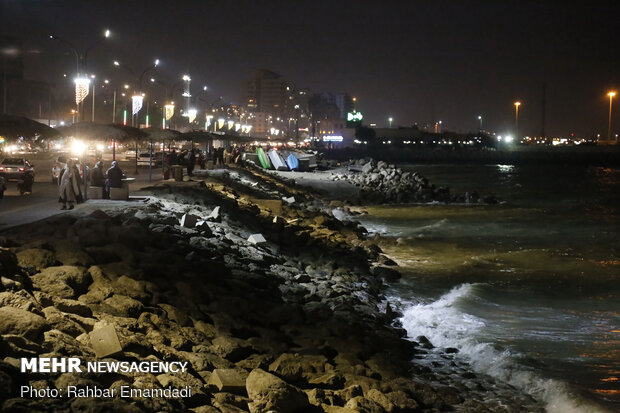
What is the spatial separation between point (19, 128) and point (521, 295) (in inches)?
582

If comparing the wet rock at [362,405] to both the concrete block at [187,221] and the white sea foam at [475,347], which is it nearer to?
the white sea foam at [475,347]

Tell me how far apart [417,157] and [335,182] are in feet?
307

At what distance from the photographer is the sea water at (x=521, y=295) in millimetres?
12070

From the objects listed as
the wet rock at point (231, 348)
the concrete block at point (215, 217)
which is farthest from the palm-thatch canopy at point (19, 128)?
the wet rock at point (231, 348)

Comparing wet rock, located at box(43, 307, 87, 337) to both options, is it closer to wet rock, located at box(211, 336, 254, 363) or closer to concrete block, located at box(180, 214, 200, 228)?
wet rock, located at box(211, 336, 254, 363)

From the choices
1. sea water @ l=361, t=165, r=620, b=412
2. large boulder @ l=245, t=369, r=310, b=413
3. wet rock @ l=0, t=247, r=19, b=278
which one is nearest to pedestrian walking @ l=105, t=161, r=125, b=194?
sea water @ l=361, t=165, r=620, b=412

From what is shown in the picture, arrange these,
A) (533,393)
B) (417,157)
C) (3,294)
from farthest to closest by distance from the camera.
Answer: (417,157) < (533,393) < (3,294)

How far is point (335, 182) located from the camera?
62.2 meters

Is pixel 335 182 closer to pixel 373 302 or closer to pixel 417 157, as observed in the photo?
pixel 373 302

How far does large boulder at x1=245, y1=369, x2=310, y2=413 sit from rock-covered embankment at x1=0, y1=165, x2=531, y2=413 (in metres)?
0.02

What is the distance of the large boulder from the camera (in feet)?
27.6

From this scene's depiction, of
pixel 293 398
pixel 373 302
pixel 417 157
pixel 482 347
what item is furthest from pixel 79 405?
pixel 417 157

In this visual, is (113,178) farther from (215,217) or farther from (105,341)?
(105,341)

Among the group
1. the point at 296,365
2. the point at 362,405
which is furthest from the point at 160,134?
the point at 362,405
